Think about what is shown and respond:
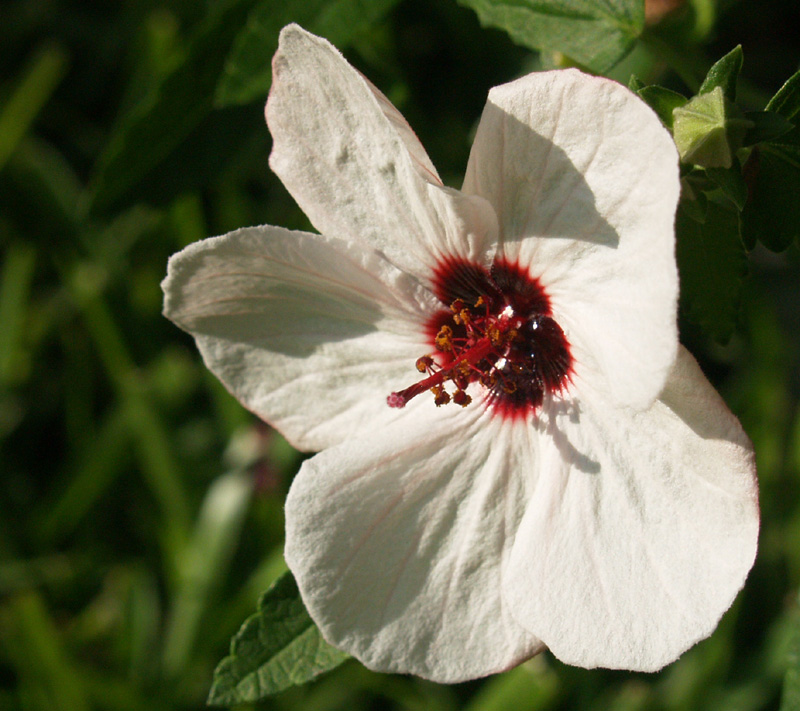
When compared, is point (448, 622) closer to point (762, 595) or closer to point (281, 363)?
point (281, 363)

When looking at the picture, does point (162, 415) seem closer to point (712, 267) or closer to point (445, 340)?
point (445, 340)

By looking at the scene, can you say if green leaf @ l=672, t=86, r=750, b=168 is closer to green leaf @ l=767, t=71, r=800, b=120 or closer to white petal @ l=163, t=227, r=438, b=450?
green leaf @ l=767, t=71, r=800, b=120

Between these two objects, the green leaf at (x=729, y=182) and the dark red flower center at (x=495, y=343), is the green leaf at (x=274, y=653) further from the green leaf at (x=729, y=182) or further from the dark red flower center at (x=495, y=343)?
the green leaf at (x=729, y=182)

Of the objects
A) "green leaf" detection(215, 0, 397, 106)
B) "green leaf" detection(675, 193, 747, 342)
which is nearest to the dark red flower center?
"green leaf" detection(675, 193, 747, 342)

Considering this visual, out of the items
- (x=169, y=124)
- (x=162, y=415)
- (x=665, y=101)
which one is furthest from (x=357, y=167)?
(x=162, y=415)

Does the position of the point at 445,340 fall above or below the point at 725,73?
below

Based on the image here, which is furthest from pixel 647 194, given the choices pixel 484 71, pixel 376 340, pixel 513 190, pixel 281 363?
pixel 484 71

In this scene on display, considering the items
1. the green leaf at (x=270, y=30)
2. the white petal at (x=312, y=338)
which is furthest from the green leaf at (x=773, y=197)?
the green leaf at (x=270, y=30)
